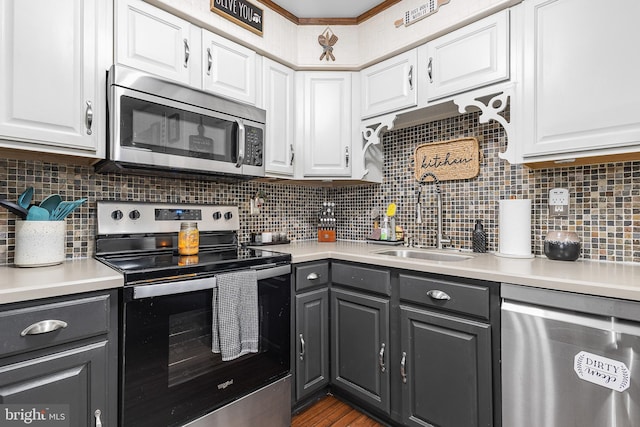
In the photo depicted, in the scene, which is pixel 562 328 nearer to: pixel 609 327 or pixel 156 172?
pixel 609 327

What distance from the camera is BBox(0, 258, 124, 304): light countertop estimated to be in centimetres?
95

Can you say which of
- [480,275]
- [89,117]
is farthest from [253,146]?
[480,275]

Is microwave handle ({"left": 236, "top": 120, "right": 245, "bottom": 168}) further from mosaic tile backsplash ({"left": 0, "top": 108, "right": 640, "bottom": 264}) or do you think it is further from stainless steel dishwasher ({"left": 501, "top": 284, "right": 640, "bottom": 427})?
stainless steel dishwasher ({"left": 501, "top": 284, "right": 640, "bottom": 427})

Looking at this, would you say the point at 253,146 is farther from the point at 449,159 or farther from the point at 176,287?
the point at 449,159

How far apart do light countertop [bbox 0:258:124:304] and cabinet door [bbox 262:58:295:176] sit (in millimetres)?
1095

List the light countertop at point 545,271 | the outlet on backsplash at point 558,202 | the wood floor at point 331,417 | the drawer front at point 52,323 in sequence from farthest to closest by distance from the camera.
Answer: the wood floor at point 331,417 → the outlet on backsplash at point 558,202 → the light countertop at point 545,271 → the drawer front at point 52,323

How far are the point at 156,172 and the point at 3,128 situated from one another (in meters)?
0.62

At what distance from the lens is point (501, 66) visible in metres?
1.57

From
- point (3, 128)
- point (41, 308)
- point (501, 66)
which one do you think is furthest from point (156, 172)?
point (501, 66)

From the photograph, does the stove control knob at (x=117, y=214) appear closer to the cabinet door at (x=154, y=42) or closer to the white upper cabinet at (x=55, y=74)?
the white upper cabinet at (x=55, y=74)

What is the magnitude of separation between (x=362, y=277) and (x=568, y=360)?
3.05ft

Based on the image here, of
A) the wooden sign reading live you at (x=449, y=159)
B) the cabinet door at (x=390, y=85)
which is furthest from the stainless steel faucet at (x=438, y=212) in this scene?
the cabinet door at (x=390, y=85)

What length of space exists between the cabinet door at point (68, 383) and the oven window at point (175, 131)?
876 millimetres

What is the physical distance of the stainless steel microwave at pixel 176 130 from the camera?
1.39 meters
